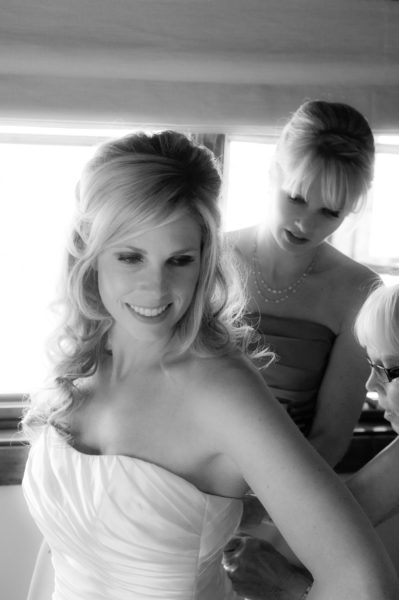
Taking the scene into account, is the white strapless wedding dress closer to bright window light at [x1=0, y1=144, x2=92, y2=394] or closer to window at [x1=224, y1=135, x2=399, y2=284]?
bright window light at [x1=0, y1=144, x2=92, y2=394]

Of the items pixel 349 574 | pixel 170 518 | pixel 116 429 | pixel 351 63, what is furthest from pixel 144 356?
pixel 351 63

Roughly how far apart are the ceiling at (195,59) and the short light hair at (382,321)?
0.96 m

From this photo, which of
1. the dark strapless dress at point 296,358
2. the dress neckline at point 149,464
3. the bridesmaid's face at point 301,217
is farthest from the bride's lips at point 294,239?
the dress neckline at point 149,464

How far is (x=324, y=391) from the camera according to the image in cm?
177

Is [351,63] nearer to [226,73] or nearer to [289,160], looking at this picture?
[226,73]

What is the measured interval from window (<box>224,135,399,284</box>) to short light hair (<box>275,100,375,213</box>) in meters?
0.48

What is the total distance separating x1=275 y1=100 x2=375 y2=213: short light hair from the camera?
5.21ft

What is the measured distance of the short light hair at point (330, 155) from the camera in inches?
62.5

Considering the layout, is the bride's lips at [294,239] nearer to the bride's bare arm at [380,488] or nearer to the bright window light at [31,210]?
the bride's bare arm at [380,488]

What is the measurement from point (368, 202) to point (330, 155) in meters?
0.81

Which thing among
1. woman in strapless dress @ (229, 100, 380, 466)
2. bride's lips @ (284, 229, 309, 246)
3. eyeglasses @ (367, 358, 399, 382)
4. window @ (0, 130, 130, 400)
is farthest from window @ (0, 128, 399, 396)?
eyeglasses @ (367, 358, 399, 382)

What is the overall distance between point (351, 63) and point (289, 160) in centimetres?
58

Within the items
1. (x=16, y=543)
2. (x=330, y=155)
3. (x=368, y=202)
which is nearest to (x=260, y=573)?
(x=330, y=155)

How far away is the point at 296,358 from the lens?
5.82 ft
